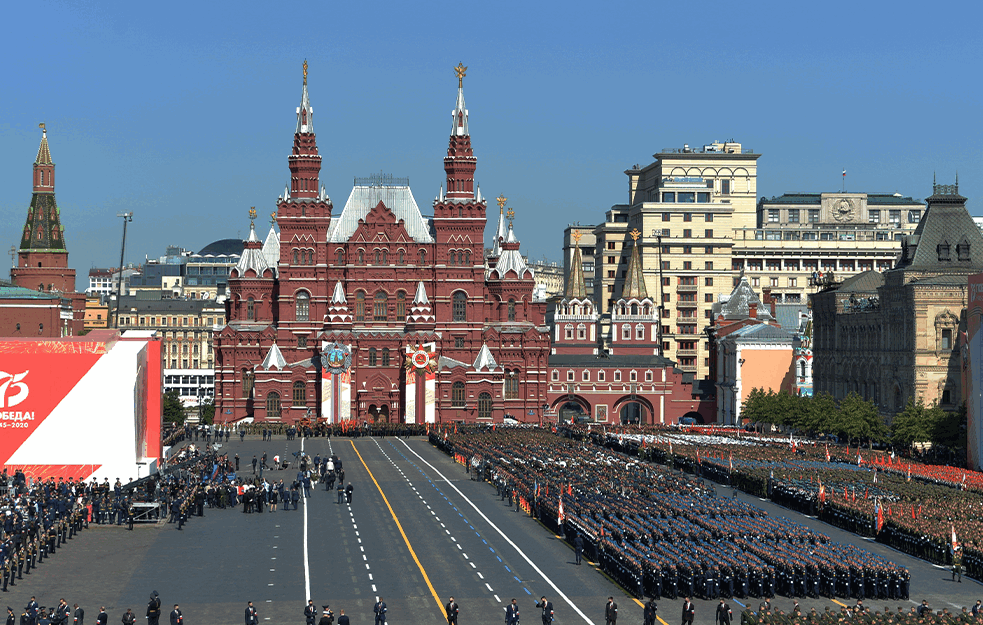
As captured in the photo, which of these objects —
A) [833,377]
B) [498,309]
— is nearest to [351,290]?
[498,309]

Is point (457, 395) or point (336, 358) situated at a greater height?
point (336, 358)

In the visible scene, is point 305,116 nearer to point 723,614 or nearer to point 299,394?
point 299,394

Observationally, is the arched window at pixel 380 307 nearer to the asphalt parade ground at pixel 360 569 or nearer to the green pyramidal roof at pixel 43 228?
the green pyramidal roof at pixel 43 228

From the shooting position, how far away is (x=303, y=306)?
111312 mm

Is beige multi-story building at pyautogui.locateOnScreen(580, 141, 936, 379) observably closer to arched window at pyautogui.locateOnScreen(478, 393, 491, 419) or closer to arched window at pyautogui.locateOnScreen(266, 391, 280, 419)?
arched window at pyautogui.locateOnScreen(478, 393, 491, 419)

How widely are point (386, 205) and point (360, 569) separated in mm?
70958

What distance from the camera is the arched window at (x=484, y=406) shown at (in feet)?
362

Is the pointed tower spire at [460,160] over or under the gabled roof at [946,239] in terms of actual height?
over

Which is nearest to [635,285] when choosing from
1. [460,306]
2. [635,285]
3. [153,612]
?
[635,285]

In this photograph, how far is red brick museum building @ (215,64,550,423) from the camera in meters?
108

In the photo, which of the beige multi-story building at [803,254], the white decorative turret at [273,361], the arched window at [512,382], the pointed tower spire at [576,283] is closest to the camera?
the white decorative turret at [273,361]

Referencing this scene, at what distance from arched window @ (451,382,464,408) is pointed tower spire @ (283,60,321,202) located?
1824cm

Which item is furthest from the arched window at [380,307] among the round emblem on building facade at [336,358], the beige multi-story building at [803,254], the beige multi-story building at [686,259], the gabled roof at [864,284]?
the beige multi-story building at [803,254]

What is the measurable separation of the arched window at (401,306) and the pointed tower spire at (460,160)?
27.8 feet
